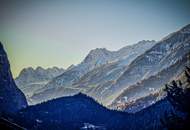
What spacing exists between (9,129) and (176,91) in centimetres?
14034

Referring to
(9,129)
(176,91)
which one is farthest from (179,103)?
(9,129)

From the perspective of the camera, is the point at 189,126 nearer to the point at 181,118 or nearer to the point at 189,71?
the point at 181,118

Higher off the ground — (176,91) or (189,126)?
(176,91)

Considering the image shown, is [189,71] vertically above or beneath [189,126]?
above

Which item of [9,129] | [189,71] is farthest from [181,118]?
[9,129]

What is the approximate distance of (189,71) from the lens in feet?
99.1

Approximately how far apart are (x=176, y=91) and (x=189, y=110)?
78.9 inches

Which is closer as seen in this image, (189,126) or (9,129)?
(189,126)

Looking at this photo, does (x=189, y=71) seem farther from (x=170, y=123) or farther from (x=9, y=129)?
(x=9, y=129)

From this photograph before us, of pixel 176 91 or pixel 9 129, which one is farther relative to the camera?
pixel 9 129

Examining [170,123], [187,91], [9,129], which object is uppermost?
[187,91]

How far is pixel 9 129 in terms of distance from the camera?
16188 centimetres

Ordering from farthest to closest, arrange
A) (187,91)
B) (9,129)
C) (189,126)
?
(9,129)
(187,91)
(189,126)

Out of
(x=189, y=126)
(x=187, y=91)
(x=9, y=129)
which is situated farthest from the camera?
(x=9, y=129)
